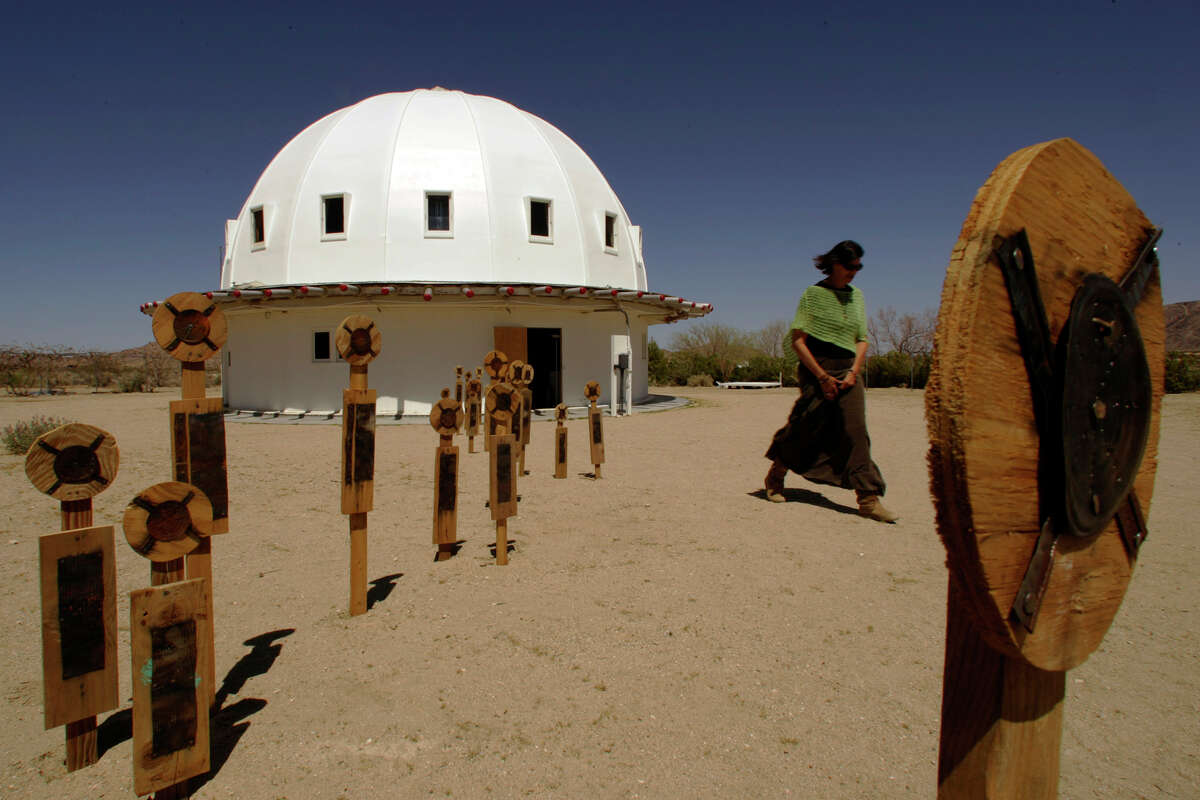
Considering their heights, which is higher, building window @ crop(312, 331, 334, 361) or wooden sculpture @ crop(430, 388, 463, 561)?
building window @ crop(312, 331, 334, 361)

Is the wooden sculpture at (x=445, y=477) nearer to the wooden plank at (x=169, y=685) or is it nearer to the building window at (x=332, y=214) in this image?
the wooden plank at (x=169, y=685)

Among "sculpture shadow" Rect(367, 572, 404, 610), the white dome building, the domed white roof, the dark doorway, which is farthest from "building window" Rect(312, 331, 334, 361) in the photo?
"sculpture shadow" Rect(367, 572, 404, 610)

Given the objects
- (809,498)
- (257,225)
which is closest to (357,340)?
(809,498)

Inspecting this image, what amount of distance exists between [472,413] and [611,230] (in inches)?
390

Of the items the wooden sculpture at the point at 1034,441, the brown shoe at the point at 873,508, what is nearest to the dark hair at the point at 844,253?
the brown shoe at the point at 873,508

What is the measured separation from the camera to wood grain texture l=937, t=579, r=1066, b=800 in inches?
42.4

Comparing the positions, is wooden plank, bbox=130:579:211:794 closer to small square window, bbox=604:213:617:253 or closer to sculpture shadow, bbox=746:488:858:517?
sculpture shadow, bbox=746:488:858:517

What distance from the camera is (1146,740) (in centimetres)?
228

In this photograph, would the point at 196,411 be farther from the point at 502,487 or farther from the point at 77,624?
the point at 502,487

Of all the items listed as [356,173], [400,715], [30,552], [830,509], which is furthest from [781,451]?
[356,173]

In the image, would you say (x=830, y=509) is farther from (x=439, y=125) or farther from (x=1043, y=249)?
(x=439, y=125)

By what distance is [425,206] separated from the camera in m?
15.6

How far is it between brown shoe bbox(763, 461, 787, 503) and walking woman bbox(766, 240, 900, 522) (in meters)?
0.27

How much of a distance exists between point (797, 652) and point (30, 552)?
4999mm
